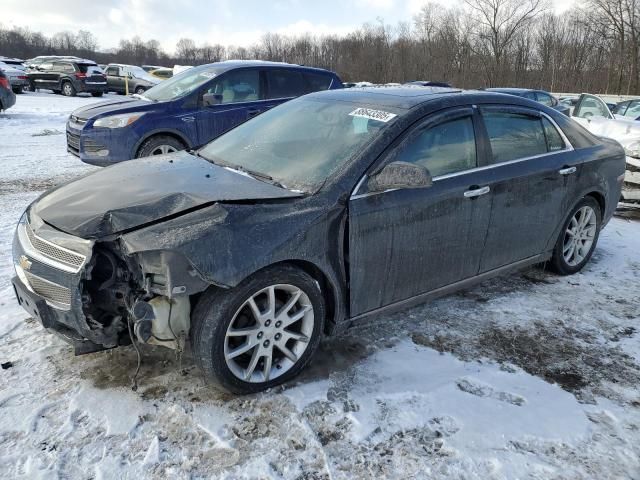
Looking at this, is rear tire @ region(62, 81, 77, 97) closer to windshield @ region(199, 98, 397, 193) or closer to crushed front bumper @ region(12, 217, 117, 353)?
windshield @ region(199, 98, 397, 193)

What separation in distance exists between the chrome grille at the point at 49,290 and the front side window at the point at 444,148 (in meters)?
1.99

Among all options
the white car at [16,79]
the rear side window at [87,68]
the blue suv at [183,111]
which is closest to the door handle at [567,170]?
the blue suv at [183,111]

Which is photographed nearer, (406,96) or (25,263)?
(25,263)

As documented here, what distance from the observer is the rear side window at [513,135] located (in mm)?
3832

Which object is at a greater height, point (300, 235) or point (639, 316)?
point (300, 235)

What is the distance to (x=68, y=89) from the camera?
2573 centimetres

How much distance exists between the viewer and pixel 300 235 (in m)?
2.84

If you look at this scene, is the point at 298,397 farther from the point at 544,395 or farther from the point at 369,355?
the point at 544,395

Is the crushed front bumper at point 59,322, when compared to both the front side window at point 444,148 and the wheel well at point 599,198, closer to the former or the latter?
the front side window at point 444,148

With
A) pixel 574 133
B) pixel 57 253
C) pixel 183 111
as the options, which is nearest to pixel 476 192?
pixel 574 133

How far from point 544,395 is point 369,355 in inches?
40.8

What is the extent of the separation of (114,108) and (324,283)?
230 inches

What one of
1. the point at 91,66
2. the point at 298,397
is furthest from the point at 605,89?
the point at 298,397

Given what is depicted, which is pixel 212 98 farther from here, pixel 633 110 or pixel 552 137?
pixel 633 110
